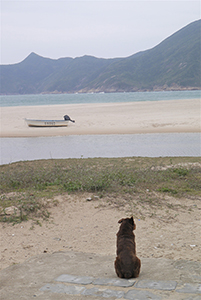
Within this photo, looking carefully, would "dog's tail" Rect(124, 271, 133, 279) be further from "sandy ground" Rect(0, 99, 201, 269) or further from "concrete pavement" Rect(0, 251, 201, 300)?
"sandy ground" Rect(0, 99, 201, 269)

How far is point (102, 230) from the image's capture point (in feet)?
21.4

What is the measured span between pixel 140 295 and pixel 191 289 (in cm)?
59

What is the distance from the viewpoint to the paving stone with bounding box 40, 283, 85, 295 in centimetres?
397

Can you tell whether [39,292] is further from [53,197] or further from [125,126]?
[125,126]

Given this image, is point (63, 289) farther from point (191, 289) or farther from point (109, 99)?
point (109, 99)

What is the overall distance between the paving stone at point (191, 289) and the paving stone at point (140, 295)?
0.31m

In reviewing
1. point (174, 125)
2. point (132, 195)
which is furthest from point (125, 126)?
point (132, 195)

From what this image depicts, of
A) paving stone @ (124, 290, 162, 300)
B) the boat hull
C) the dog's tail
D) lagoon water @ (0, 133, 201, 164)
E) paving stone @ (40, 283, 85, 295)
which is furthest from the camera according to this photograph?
the boat hull

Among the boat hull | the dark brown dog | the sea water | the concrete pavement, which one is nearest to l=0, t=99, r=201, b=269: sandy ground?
the concrete pavement

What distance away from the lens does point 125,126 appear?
26.7 metres

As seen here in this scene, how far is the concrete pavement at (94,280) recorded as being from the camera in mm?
3770

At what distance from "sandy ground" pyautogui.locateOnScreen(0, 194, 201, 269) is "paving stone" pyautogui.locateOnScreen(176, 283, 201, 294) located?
1.29 m

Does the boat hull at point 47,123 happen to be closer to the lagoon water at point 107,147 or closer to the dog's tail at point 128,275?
the lagoon water at point 107,147

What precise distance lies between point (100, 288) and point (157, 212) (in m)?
3.49
